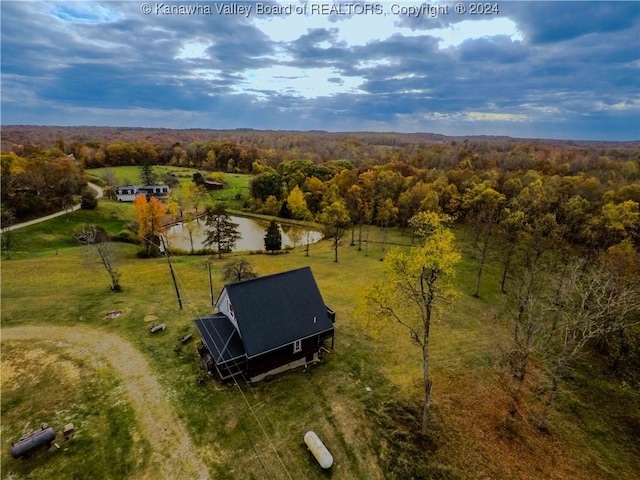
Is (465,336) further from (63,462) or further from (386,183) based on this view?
(386,183)

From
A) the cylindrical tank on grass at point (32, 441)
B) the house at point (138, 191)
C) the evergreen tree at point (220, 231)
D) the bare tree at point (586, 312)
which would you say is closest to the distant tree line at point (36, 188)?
the house at point (138, 191)

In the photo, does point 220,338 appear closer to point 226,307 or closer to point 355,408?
point 226,307

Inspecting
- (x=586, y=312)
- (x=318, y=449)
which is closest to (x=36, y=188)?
(x=318, y=449)

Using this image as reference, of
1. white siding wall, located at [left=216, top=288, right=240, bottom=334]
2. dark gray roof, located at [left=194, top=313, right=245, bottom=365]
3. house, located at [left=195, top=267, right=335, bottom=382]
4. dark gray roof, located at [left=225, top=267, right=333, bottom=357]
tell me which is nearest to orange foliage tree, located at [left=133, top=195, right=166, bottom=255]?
white siding wall, located at [left=216, top=288, right=240, bottom=334]

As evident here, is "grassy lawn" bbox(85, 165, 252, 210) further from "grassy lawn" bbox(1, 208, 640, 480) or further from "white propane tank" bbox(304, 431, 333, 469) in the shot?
"white propane tank" bbox(304, 431, 333, 469)

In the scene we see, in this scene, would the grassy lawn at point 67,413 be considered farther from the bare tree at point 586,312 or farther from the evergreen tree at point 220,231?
the evergreen tree at point 220,231

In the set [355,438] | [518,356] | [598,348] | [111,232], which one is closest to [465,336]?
[518,356]
